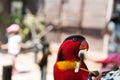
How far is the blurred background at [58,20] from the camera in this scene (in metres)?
5.85

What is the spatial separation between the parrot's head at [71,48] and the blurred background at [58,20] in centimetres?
411

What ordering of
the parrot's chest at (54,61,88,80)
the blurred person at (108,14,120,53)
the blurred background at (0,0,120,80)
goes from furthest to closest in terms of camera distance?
the blurred background at (0,0,120,80)
the blurred person at (108,14,120,53)
the parrot's chest at (54,61,88,80)

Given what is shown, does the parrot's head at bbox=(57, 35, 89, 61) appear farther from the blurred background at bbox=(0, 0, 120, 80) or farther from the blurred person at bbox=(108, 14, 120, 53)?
the blurred background at bbox=(0, 0, 120, 80)

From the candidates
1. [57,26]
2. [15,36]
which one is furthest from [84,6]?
[15,36]

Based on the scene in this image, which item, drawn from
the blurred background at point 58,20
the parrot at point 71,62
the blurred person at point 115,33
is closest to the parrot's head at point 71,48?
the parrot at point 71,62

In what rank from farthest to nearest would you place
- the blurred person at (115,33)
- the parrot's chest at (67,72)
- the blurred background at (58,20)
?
the blurred background at (58,20) → the blurred person at (115,33) → the parrot's chest at (67,72)

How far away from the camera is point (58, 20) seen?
6.56 m

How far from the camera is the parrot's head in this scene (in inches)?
52.4

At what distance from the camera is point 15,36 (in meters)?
3.33

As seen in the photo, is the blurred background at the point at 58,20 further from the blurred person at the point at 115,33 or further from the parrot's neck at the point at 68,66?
the parrot's neck at the point at 68,66

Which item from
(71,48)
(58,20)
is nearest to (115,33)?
(58,20)

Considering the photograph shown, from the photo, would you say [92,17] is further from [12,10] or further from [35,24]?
[12,10]

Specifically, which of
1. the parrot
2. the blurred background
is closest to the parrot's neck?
the parrot

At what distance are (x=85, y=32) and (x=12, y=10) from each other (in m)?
1.49
